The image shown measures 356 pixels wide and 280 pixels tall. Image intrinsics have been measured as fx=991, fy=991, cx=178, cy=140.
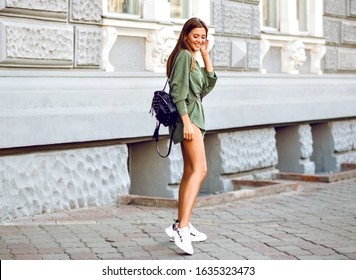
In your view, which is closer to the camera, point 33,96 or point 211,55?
point 33,96

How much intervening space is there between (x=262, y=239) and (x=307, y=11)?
22.9 ft

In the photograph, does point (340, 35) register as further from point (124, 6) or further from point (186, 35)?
point (186, 35)

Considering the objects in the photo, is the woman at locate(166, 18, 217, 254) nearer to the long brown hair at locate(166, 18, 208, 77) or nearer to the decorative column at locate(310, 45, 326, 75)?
the long brown hair at locate(166, 18, 208, 77)

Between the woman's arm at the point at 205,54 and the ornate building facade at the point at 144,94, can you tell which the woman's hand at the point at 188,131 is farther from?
the ornate building facade at the point at 144,94

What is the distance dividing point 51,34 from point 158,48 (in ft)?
5.85

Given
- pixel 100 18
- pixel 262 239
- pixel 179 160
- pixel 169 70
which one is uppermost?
pixel 100 18

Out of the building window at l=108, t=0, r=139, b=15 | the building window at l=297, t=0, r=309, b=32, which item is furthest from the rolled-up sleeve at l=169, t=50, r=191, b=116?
the building window at l=297, t=0, r=309, b=32

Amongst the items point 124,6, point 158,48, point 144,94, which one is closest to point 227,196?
point 144,94

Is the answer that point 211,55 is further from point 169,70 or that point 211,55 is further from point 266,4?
point 169,70

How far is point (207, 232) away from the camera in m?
8.60

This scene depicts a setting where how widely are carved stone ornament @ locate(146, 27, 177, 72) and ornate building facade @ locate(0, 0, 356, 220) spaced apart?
13 mm

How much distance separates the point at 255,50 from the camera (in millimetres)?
13008

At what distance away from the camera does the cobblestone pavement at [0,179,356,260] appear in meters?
7.56

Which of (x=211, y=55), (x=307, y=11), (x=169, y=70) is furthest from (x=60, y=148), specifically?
(x=307, y=11)
